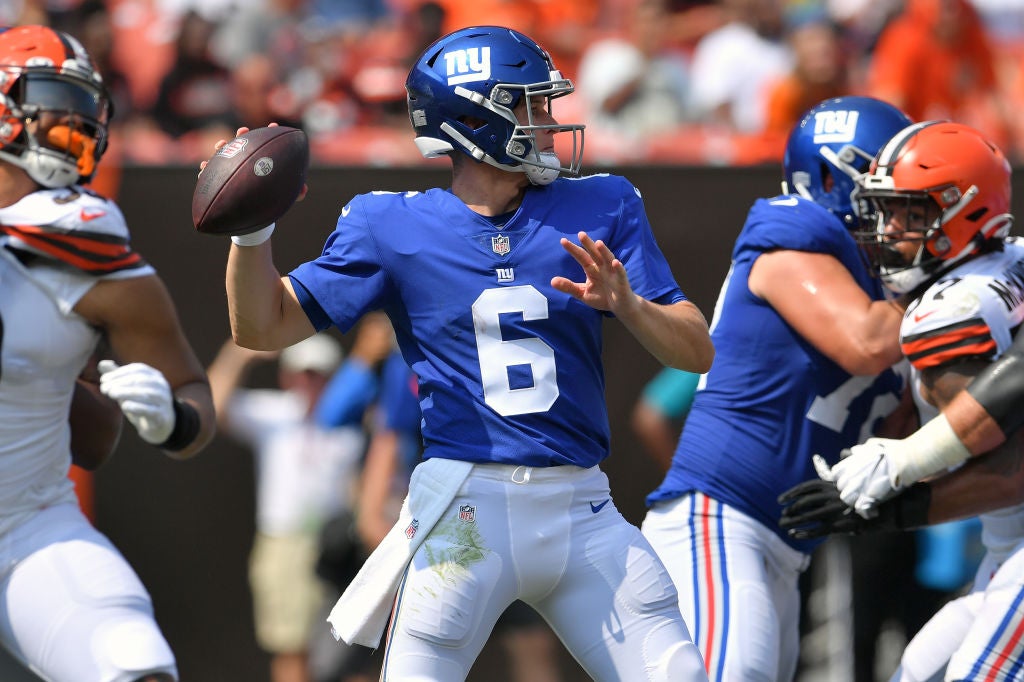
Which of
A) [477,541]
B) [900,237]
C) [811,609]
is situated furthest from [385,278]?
[811,609]

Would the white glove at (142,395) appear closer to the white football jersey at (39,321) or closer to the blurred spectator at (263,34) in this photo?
the white football jersey at (39,321)

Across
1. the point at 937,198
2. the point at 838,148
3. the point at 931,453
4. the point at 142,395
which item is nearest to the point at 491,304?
the point at 142,395

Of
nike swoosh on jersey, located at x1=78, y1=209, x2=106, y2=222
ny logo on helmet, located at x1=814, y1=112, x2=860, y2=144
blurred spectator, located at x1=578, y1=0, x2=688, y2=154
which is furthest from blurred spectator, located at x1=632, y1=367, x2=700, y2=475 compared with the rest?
nike swoosh on jersey, located at x1=78, y1=209, x2=106, y2=222

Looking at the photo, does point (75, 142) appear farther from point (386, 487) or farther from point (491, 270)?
point (386, 487)

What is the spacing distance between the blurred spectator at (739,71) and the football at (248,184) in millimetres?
4829

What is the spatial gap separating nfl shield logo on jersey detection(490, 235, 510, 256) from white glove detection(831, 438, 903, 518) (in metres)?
1.09

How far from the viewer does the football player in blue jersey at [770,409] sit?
3770 millimetres

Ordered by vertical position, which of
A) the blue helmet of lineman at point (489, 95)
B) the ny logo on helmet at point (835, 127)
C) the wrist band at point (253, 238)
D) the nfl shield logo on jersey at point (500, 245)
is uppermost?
the blue helmet of lineman at point (489, 95)

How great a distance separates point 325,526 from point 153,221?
1.44m

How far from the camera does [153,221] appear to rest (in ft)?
18.8

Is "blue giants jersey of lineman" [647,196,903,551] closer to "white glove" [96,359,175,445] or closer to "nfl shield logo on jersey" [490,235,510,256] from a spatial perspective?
"nfl shield logo on jersey" [490,235,510,256]

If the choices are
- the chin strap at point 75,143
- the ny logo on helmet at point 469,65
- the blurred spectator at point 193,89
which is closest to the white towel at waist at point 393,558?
the ny logo on helmet at point 469,65

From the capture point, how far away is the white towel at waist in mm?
3158

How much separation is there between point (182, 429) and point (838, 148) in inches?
82.3
